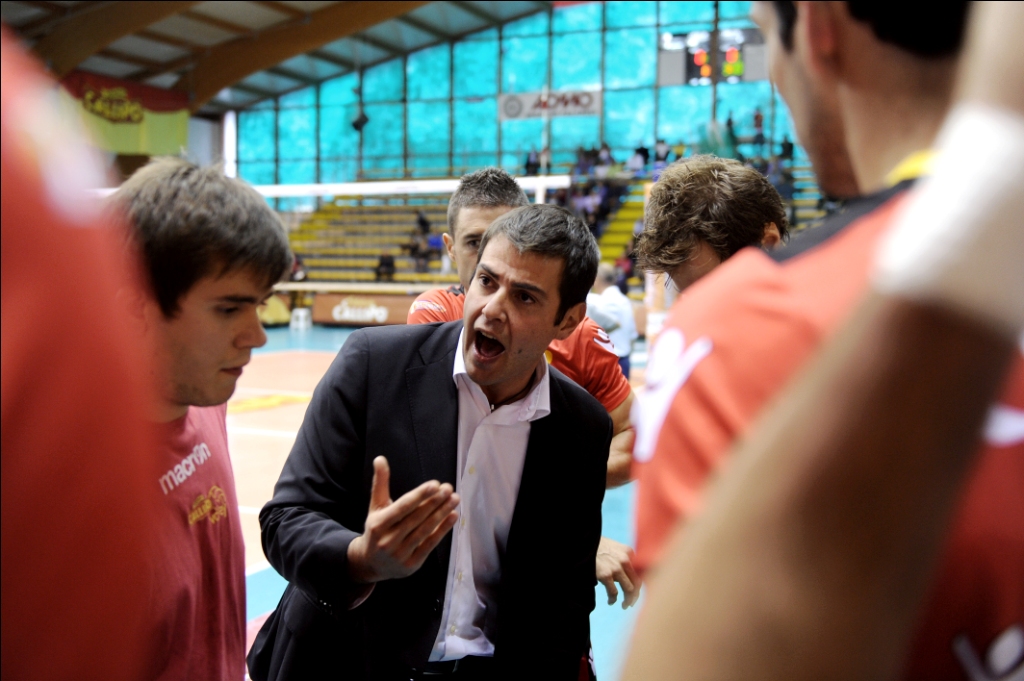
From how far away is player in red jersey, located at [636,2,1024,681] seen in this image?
0.68 meters

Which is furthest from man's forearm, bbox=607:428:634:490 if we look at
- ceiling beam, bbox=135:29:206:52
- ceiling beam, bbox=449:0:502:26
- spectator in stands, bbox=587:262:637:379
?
ceiling beam, bbox=449:0:502:26

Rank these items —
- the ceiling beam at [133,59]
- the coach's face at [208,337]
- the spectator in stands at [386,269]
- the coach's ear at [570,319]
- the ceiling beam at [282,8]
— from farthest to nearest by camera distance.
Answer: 1. the ceiling beam at [133,59]
2. the spectator in stands at [386,269]
3. the ceiling beam at [282,8]
4. the coach's ear at [570,319]
5. the coach's face at [208,337]

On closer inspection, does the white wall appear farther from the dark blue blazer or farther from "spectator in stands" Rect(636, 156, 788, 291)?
"spectator in stands" Rect(636, 156, 788, 291)

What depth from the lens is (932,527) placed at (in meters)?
0.41

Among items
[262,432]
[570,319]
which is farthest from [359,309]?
[570,319]

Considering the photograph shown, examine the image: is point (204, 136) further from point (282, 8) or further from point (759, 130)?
point (759, 130)

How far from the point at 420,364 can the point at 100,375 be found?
1869mm

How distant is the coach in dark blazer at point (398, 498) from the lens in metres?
2.12

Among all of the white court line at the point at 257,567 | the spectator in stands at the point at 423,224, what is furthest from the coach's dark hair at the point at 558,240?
the spectator in stands at the point at 423,224

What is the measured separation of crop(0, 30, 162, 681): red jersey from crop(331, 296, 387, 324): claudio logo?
19.7m

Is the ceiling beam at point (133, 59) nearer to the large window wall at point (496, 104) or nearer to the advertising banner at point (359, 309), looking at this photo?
the large window wall at point (496, 104)

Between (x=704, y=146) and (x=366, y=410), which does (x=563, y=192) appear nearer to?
(x=704, y=146)

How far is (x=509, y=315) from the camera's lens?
100 inches

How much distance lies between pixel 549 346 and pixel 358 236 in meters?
25.1
